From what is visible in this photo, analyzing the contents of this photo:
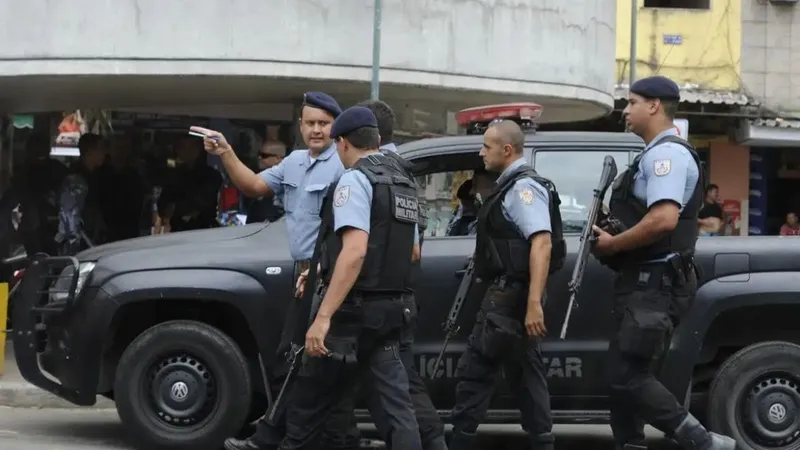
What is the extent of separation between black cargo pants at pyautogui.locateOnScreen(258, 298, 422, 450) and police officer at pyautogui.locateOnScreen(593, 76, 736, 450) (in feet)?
3.49

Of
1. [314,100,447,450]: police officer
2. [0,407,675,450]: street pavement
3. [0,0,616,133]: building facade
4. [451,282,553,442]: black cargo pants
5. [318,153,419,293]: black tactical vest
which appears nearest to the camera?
[318,153,419,293]: black tactical vest

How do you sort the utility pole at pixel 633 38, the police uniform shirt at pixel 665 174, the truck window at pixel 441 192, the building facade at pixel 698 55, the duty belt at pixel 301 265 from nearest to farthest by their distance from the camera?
the police uniform shirt at pixel 665 174, the duty belt at pixel 301 265, the truck window at pixel 441 192, the utility pole at pixel 633 38, the building facade at pixel 698 55

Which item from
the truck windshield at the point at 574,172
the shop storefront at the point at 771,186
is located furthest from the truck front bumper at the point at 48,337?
the shop storefront at the point at 771,186

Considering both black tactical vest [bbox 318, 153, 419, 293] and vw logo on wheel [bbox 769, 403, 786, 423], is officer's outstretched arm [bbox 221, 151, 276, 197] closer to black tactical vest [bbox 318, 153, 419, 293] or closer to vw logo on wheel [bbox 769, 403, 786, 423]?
black tactical vest [bbox 318, 153, 419, 293]

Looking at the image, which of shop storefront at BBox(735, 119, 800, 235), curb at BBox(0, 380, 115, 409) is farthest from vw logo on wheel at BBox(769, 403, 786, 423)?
shop storefront at BBox(735, 119, 800, 235)

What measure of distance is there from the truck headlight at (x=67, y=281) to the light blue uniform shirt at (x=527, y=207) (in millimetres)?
2371

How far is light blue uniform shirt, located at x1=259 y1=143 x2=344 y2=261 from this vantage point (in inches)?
259

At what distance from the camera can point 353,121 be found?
5953mm

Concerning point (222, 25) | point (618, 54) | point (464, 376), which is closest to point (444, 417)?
point (464, 376)

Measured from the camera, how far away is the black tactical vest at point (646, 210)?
20.2 feet

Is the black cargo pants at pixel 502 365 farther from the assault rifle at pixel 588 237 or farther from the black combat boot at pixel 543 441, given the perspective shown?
the assault rifle at pixel 588 237

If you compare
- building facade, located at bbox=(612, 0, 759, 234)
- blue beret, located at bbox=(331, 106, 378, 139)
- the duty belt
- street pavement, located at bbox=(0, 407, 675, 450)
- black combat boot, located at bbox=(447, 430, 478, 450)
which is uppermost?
building facade, located at bbox=(612, 0, 759, 234)

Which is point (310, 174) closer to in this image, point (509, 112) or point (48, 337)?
point (509, 112)

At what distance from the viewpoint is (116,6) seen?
34.8 ft
